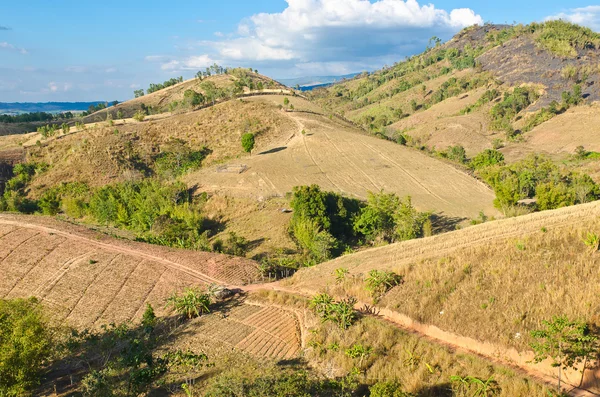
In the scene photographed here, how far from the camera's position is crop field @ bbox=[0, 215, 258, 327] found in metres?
19.8

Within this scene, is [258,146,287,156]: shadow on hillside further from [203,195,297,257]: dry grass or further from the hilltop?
[203,195,297,257]: dry grass

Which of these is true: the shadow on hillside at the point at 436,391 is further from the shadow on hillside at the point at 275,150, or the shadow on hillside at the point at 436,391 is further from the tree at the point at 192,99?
the tree at the point at 192,99

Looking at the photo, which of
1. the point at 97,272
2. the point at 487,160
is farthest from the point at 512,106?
the point at 97,272

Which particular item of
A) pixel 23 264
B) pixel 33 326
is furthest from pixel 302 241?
pixel 33 326

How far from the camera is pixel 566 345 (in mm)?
11539

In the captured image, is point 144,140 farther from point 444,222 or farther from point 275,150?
point 444,222

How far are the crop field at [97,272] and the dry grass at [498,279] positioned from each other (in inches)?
238

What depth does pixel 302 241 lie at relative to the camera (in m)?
30.4

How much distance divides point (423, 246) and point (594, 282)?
8.07m

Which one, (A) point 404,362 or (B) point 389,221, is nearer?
(A) point 404,362

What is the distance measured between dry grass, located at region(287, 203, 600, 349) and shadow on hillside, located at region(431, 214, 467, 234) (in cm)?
1179

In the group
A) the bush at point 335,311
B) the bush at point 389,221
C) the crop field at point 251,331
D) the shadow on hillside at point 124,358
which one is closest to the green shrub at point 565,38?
the bush at point 389,221

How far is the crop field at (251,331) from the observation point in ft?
50.7

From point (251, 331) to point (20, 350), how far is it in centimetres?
791
